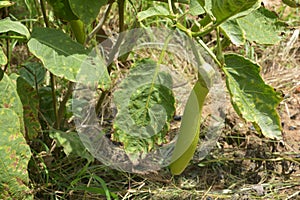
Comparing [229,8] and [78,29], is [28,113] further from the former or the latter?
[229,8]

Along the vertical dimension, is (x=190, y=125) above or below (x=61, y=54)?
below

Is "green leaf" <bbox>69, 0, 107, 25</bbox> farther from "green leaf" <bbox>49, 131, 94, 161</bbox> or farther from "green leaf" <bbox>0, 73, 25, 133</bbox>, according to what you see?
"green leaf" <bbox>49, 131, 94, 161</bbox>

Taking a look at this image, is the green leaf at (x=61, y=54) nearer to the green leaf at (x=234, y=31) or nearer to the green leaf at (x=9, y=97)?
the green leaf at (x=9, y=97)

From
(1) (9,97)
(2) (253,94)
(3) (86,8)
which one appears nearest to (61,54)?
(3) (86,8)

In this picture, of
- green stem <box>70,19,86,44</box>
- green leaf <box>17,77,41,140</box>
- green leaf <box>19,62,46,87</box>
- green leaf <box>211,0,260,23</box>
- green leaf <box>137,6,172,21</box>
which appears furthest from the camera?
green leaf <box>19,62,46,87</box>

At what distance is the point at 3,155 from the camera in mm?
1393

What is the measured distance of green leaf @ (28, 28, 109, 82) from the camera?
1.30 metres

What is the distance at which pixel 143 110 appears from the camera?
1451 mm

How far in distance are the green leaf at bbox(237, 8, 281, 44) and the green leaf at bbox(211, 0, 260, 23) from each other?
281 millimetres

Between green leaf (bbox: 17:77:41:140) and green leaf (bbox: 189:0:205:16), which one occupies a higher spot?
green leaf (bbox: 189:0:205:16)

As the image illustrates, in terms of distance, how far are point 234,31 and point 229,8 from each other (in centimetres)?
28

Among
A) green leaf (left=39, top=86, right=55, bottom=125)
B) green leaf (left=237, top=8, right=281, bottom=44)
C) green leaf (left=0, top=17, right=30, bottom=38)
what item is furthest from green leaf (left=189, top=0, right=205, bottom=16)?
green leaf (left=39, top=86, right=55, bottom=125)

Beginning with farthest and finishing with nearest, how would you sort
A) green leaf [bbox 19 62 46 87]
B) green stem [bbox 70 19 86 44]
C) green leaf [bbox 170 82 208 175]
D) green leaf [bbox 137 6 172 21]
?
1. green leaf [bbox 19 62 46 87]
2. green stem [bbox 70 19 86 44]
3. green leaf [bbox 170 82 208 175]
4. green leaf [bbox 137 6 172 21]

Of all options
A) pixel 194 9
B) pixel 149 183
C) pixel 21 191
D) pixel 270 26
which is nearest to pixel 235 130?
pixel 149 183
